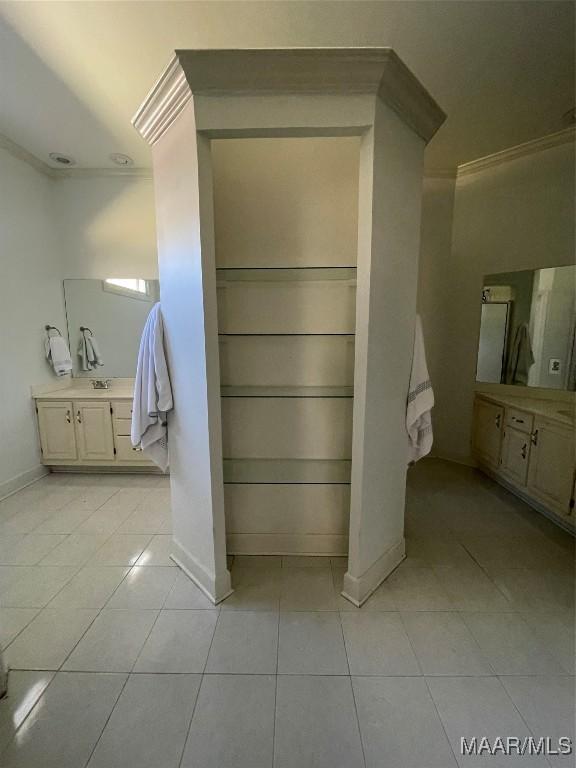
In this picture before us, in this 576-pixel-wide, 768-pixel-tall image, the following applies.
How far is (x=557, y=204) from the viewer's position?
2.71m

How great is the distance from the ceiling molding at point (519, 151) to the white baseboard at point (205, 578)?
4075 mm

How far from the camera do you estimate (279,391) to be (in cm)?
196

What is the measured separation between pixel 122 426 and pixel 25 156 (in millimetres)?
2680

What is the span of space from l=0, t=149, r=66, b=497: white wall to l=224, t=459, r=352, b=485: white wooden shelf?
2.37 metres

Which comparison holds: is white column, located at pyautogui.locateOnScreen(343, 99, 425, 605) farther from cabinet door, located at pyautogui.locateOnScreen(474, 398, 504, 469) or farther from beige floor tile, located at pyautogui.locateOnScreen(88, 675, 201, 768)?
cabinet door, located at pyautogui.locateOnScreen(474, 398, 504, 469)

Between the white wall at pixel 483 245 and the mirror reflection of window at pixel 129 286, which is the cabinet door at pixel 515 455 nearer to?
the white wall at pixel 483 245

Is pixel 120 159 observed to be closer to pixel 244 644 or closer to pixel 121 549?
pixel 121 549

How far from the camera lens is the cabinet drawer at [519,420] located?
2.57 metres

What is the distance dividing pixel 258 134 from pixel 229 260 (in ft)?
2.05

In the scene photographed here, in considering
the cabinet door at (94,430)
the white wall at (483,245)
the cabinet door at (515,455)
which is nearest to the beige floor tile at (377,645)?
the cabinet door at (515,455)

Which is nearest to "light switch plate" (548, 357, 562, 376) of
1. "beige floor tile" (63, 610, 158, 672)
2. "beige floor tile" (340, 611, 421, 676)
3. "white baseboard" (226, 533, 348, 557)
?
"white baseboard" (226, 533, 348, 557)

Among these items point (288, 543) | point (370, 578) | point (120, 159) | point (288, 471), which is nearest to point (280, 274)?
point (288, 471)

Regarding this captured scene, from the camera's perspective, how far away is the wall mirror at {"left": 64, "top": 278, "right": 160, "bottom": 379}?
11.4 ft

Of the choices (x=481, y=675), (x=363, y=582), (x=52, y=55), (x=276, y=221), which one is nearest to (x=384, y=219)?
(x=276, y=221)
